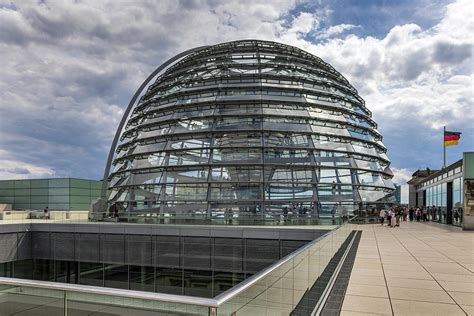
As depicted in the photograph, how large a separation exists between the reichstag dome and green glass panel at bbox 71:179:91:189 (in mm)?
20730

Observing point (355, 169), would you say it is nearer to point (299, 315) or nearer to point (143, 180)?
point (143, 180)

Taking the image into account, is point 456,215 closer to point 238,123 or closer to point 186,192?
point 238,123

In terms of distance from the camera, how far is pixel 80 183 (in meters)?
54.7

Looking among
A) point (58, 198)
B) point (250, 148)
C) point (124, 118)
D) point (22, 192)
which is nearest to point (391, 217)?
point (250, 148)

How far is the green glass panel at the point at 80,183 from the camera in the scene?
5341 cm

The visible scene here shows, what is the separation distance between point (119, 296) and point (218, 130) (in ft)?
87.1

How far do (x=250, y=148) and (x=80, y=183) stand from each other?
115 feet

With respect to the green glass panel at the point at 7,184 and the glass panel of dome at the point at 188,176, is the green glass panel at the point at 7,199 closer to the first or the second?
the green glass panel at the point at 7,184

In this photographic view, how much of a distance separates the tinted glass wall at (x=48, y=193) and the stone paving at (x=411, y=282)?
155ft

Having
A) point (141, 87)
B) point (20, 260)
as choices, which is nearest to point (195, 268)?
point (20, 260)

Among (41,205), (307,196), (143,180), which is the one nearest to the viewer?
(307,196)

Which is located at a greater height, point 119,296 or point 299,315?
point 119,296

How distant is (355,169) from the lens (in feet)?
101

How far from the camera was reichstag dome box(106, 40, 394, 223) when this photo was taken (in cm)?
2828
